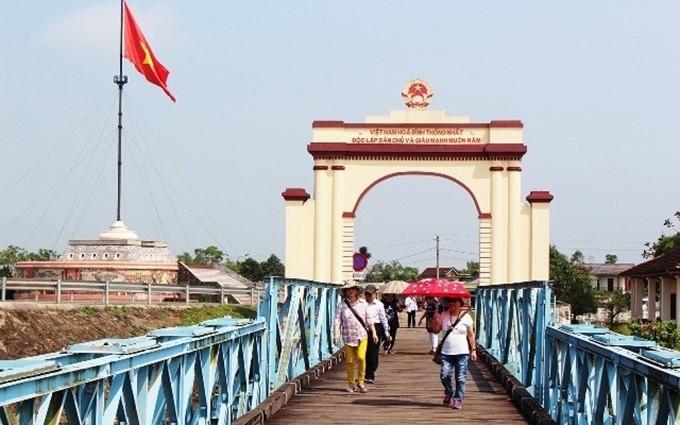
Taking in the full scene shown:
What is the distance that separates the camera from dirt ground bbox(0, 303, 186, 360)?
25375 mm

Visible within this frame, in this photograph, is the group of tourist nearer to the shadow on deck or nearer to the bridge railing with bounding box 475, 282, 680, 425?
the shadow on deck

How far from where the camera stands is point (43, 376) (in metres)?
5.03

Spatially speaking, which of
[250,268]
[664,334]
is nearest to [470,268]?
[250,268]

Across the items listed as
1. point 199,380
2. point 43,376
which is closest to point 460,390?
point 199,380

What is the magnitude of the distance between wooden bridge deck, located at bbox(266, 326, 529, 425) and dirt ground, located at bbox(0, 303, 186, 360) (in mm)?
9777

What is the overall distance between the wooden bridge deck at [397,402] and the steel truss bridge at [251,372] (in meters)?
0.34

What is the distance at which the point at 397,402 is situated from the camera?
43.4 feet

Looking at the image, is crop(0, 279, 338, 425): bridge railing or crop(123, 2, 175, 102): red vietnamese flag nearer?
crop(0, 279, 338, 425): bridge railing

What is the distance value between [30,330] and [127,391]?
822 inches

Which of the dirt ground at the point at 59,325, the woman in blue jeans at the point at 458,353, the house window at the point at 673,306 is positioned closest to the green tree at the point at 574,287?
the house window at the point at 673,306

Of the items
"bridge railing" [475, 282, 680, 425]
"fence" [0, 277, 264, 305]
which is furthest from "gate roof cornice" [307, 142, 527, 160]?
"bridge railing" [475, 282, 680, 425]

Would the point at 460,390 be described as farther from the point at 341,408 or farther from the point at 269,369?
the point at 269,369

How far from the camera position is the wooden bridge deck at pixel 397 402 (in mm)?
11594

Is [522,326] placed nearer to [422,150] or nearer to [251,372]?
[251,372]
